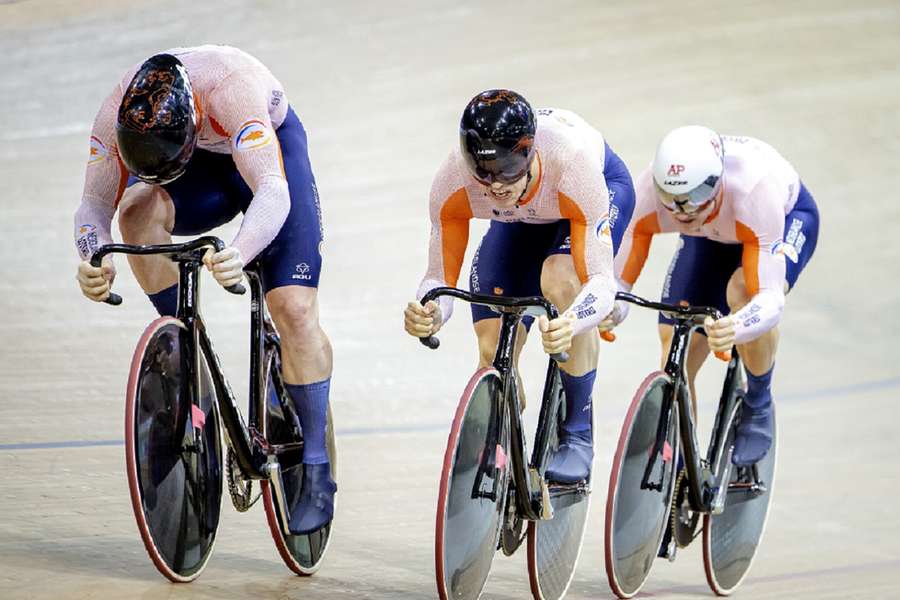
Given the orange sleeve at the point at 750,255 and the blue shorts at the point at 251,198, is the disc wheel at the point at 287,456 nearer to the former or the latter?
the blue shorts at the point at 251,198

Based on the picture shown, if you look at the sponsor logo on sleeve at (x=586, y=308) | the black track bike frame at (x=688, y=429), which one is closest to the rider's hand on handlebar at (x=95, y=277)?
the sponsor logo on sleeve at (x=586, y=308)

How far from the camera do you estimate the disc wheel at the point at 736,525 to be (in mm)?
4316

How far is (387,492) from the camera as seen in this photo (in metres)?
4.84

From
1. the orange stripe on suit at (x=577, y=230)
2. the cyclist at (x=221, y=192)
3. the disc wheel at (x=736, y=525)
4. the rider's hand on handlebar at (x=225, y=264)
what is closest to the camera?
the rider's hand on handlebar at (x=225, y=264)

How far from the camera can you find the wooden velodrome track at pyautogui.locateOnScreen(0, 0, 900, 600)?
13.9 ft

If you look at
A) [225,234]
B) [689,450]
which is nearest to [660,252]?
[225,234]

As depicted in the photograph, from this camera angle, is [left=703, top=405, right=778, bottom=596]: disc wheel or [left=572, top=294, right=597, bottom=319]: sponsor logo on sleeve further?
[left=703, top=405, right=778, bottom=596]: disc wheel

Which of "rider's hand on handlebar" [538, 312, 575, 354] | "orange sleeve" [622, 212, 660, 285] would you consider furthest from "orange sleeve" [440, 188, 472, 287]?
"orange sleeve" [622, 212, 660, 285]

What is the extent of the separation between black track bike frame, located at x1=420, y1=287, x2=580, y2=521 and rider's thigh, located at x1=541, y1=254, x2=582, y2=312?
16 centimetres

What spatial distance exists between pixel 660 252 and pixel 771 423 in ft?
10.6

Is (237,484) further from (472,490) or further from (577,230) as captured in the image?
(577,230)

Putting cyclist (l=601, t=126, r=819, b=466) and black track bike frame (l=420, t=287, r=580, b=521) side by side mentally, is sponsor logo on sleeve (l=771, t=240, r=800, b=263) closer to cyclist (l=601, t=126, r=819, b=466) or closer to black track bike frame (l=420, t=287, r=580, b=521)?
cyclist (l=601, t=126, r=819, b=466)

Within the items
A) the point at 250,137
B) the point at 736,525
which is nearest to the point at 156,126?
the point at 250,137

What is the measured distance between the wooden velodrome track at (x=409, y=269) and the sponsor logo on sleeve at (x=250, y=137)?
103 centimetres
